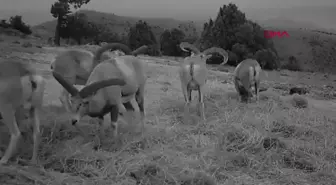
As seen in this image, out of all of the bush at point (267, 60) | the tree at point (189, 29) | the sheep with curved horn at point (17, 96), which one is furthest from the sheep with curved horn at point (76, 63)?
the tree at point (189, 29)

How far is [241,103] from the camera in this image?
9.30 meters

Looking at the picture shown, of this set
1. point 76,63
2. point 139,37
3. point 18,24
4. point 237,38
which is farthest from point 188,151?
point 139,37

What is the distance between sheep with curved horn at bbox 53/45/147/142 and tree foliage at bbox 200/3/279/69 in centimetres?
1738

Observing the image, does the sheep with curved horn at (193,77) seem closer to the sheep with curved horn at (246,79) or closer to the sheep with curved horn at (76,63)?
the sheep with curved horn at (76,63)

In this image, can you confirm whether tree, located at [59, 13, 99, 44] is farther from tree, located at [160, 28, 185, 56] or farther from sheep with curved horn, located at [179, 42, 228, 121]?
sheep with curved horn, located at [179, 42, 228, 121]

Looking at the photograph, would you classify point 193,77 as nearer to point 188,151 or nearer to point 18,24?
point 188,151

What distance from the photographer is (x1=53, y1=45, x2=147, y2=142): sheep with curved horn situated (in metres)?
5.09

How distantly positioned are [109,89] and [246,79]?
16.3 ft

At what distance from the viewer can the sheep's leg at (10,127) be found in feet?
14.8

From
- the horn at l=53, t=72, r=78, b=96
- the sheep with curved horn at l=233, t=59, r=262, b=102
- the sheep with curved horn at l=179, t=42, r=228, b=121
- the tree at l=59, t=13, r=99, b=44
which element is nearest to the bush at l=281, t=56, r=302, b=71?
the tree at l=59, t=13, r=99, b=44

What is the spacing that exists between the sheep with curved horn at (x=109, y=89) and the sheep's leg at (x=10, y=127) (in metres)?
0.76

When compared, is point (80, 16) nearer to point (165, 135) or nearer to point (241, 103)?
point (241, 103)

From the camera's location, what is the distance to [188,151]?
589cm

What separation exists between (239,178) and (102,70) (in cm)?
277
